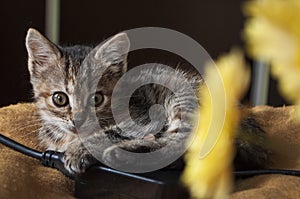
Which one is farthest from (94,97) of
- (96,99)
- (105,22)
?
(105,22)

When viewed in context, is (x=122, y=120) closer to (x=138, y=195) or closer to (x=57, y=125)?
(x=57, y=125)

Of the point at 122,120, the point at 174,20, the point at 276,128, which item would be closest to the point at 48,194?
the point at 122,120

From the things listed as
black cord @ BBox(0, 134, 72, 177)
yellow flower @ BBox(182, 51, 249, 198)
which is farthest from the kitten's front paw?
yellow flower @ BBox(182, 51, 249, 198)

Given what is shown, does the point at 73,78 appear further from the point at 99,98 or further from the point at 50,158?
the point at 50,158

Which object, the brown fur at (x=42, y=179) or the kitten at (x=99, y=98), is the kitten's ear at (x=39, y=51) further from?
the brown fur at (x=42, y=179)

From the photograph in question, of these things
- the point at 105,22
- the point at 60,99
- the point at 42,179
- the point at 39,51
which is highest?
the point at 105,22

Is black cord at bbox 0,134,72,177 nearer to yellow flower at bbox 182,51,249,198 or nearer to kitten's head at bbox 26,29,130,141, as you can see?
kitten's head at bbox 26,29,130,141
